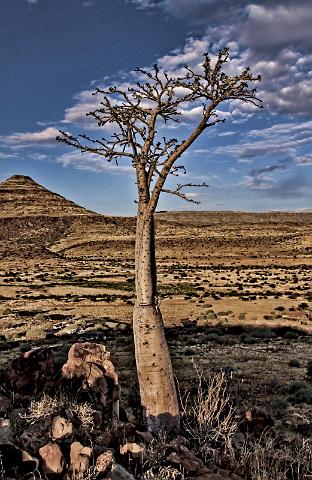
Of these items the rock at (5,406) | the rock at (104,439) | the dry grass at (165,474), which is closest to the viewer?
the dry grass at (165,474)

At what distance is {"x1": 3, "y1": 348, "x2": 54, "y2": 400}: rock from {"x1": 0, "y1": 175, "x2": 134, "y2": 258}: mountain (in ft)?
272

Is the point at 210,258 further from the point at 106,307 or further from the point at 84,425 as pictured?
the point at 84,425

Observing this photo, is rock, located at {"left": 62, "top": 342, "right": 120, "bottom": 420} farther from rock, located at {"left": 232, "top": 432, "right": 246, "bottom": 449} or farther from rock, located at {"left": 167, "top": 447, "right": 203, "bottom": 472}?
rock, located at {"left": 232, "top": 432, "right": 246, "bottom": 449}

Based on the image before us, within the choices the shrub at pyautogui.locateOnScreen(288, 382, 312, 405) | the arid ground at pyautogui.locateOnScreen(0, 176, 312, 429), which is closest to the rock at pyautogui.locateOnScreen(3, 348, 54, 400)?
the arid ground at pyautogui.locateOnScreen(0, 176, 312, 429)

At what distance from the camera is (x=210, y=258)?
2953 inches


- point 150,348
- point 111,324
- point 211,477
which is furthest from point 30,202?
point 211,477

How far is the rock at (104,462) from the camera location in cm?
468

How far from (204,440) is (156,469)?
1485 mm

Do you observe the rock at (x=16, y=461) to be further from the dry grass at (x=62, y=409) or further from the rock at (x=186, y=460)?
the rock at (x=186, y=460)

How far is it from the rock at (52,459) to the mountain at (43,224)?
85916 mm

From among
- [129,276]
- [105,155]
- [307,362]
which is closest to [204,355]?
[307,362]

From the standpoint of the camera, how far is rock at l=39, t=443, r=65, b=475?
15.6 ft

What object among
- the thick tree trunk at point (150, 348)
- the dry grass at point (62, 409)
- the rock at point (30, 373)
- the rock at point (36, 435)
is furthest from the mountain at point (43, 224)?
the rock at point (36, 435)

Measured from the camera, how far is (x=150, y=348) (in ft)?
22.9
